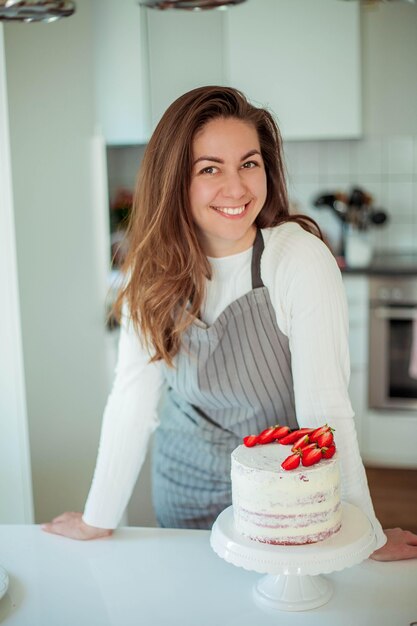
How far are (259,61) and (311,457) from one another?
268 cm

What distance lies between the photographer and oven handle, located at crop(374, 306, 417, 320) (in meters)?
3.32

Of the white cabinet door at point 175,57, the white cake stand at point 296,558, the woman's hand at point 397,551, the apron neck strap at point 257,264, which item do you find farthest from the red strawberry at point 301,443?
the white cabinet door at point 175,57

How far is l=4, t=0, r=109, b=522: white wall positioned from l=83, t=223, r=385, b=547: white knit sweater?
87 centimetres

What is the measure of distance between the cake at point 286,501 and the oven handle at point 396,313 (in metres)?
2.34

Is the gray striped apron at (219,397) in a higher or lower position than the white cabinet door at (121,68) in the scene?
lower

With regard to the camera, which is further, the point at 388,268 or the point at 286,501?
the point at 388,268

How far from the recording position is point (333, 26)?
3.34m

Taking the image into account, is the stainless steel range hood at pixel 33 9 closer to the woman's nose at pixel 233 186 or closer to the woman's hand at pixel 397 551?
the woman's nose at pixel 233 186

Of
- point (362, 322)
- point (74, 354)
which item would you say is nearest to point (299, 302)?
point (74, 354)

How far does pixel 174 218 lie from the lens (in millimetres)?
1366

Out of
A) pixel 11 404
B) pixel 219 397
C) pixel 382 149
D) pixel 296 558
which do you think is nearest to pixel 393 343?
pixel 382 149

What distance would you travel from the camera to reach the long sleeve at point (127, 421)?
4.78 ft

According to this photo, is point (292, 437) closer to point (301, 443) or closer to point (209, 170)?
point (301, 443)

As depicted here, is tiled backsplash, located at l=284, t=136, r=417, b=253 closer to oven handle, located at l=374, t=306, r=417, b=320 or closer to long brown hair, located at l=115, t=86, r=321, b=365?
oven handle, located at l=374, t=306, r=417, b=320
